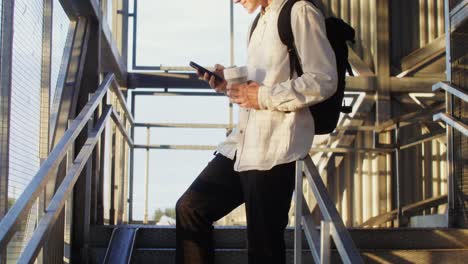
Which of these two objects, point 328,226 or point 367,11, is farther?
point 367,11

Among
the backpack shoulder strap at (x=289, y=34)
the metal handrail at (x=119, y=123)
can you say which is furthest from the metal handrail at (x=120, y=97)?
the backpack shoulder strap at (x=289, y=34)

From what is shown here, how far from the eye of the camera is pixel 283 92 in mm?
2525

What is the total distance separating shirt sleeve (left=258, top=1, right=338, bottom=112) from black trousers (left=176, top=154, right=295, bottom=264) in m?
0.22

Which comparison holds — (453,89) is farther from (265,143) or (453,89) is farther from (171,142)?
(171,142)

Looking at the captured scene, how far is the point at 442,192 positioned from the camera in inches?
349

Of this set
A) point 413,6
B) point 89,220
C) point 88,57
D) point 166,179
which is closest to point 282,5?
point 89,220

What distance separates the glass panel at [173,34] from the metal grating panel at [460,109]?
4.08 metres

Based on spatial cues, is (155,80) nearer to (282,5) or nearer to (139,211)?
(139,211)

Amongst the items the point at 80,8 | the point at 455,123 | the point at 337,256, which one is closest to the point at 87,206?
the point at 80,8

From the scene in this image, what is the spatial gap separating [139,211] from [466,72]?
161 inches

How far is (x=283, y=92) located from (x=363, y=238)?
2.16 metres

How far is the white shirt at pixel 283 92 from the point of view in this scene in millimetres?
2520

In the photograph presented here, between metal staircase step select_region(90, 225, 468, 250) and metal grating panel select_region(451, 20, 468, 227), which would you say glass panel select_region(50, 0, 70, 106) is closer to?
metal staircase step select_region(90, 225, 468, 250)

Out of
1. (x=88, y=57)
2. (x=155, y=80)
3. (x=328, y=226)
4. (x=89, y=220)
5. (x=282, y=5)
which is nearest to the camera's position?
(x=328, y=226)
